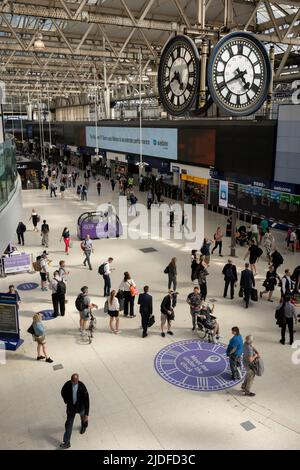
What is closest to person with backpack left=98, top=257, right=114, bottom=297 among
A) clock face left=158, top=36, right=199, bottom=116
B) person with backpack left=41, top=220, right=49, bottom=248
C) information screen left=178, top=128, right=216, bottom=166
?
person with backpack left=41, top=220, right=49, bottom=248

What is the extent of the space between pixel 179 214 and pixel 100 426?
18.4 metres

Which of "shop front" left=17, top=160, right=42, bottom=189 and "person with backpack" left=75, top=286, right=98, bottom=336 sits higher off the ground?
"shop front" left=17, top=160, right=42, bottom=189

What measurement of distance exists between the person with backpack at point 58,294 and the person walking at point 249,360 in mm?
5424

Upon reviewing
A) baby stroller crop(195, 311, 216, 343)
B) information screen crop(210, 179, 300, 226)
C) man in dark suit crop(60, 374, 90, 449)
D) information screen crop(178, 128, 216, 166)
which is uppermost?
information screen crop(178, 128, 216, 166)

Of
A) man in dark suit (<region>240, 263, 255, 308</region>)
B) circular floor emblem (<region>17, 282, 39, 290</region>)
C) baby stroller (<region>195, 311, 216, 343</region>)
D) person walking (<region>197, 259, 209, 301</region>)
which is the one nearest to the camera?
baby stroller (<region>195, 311, 216, 343</region>)

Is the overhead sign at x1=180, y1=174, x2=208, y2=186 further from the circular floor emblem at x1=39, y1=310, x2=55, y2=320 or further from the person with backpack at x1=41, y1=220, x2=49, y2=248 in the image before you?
the circular floor emblem at x1=39, y1=310, x2=55, y2=320

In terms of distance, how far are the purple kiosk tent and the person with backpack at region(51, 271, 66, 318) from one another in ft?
27.8

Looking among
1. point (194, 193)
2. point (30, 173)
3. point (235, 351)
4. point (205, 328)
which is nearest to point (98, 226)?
point (194, 193)

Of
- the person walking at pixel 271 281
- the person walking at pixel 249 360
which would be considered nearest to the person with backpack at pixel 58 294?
the person walking at pixel 249 360

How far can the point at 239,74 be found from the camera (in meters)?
5.82

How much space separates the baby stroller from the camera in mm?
10125

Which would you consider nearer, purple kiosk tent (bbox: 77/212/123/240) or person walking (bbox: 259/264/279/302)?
person walking (bbox: 259/264/279/302)

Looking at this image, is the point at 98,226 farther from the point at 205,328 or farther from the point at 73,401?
the point at 73,401
